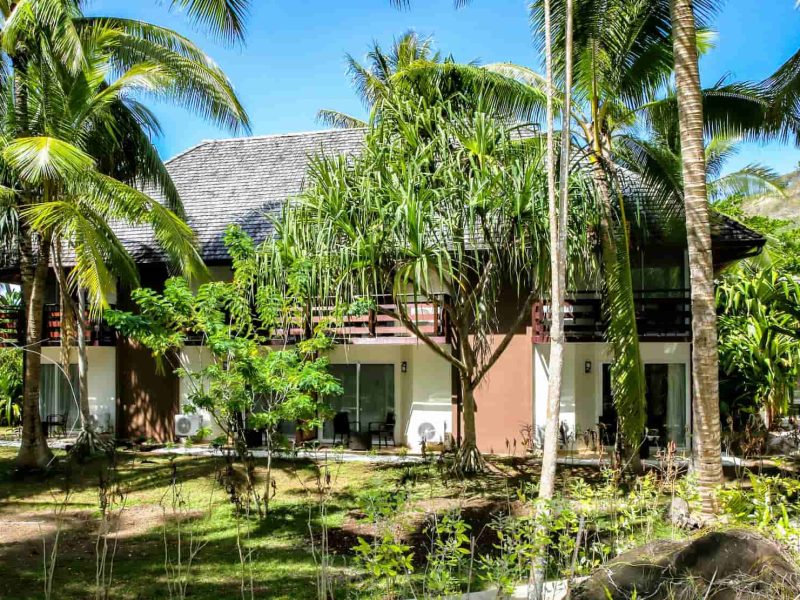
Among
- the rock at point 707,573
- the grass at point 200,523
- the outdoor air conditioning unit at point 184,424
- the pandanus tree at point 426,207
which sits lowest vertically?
the grass at point 200,523

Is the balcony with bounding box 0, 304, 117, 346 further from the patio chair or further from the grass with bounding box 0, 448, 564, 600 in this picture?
the grass with bounding box 0, 448, 564, 600

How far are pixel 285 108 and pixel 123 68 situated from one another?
4.47m

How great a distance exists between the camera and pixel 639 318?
15.0 meters

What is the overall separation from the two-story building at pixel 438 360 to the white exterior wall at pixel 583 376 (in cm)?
2

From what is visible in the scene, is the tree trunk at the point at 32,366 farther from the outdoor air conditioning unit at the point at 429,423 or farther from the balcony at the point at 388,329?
the outdoor air conditioning unit at the point at 429,423

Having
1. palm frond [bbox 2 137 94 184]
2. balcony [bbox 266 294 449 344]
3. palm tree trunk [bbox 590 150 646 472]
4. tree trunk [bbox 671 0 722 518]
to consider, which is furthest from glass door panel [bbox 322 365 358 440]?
tree trunk [bbox 671 0 722 518]

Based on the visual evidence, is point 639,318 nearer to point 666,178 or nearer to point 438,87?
point 666,178

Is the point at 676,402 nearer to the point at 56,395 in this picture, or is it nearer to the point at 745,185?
the point at 745,185

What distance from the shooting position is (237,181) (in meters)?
20.2

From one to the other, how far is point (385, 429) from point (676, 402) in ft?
21.8

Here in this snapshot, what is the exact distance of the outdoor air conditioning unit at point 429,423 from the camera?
1631 centimetres

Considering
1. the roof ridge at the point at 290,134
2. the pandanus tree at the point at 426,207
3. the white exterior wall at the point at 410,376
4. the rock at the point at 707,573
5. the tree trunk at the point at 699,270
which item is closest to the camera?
the rock at the point at 707,573

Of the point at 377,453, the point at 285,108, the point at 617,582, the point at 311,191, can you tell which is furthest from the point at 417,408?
the point at 617,582

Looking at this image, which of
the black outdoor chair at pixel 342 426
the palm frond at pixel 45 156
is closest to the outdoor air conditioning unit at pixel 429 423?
the black outdoor chair at pixel 342 426
